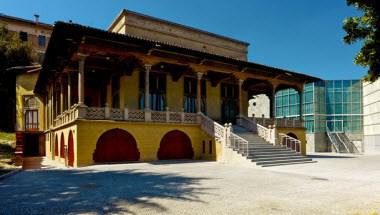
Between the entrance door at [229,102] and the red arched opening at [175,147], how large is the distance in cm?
591

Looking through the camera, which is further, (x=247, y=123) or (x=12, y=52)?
(x=12, y=52)

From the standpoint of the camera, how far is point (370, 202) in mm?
7613

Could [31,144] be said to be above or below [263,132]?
below

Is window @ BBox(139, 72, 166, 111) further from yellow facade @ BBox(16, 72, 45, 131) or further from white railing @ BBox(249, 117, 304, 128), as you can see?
yellow facade @ BBox(16, 72, 45, 131)

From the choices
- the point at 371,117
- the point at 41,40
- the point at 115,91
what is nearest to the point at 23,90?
the point at 115,91

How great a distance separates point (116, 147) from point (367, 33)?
1471cm

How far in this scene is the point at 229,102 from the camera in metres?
26.7

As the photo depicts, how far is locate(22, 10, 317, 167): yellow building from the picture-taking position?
17094 millimetres

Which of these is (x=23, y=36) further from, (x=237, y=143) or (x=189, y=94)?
(x=237, y=143)

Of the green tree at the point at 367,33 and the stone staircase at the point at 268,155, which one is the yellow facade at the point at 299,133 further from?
the green tree at the point at 367,33

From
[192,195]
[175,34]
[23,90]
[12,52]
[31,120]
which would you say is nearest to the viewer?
[192,195]

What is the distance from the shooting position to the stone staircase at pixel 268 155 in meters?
16.8

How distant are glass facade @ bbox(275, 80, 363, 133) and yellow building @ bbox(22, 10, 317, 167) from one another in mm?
16978

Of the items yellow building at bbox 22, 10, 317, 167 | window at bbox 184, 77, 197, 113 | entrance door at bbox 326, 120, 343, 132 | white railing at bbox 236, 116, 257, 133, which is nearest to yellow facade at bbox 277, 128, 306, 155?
yellow building at bbox 22, 10, 317, 167
